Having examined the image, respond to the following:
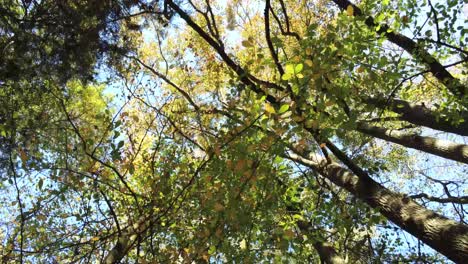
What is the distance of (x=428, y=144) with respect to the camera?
21.1 feet

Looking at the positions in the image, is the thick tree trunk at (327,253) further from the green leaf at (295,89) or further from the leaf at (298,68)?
the leaf at (298,68)

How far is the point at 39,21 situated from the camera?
17.6 feet

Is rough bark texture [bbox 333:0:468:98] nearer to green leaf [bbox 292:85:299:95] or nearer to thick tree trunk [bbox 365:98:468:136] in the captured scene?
thick tree trunk [bbox 365:98:468:136]

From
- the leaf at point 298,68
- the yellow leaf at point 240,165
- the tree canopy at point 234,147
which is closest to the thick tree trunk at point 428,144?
the tree canopy at point 234,147

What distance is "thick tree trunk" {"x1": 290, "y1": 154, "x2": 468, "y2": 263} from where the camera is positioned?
3881mm

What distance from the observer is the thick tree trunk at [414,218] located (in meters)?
Answer: 3.88

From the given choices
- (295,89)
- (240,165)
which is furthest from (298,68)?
(240,165)

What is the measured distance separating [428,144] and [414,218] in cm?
241

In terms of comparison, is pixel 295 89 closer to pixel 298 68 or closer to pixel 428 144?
pixel 298 68

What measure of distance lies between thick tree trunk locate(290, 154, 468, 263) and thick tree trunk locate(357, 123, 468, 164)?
3.11 feet

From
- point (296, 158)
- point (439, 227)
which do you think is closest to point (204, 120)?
point (296, 158)

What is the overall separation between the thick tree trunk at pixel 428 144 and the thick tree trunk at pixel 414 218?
947mm

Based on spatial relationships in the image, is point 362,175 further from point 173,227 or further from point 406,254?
point 173,227

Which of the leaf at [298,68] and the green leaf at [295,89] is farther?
the green leaf at [295,89]
